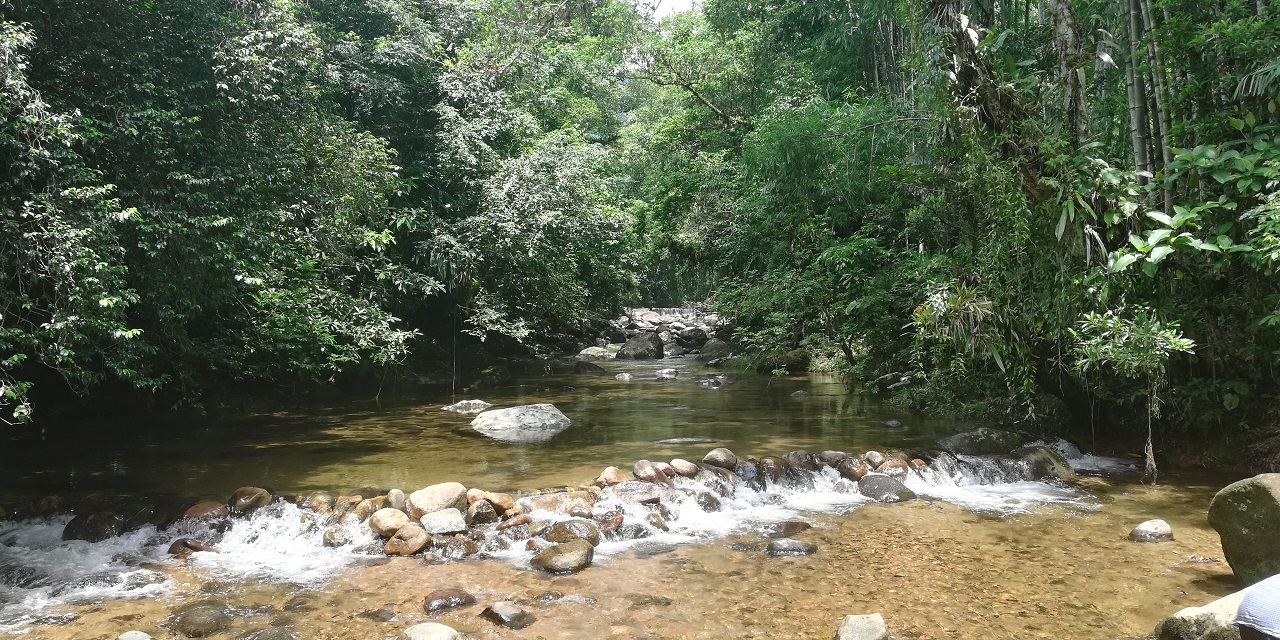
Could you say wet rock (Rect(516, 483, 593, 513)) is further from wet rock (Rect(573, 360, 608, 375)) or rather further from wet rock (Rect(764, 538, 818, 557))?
wet rock (Rect(573, 360, 608, 375))

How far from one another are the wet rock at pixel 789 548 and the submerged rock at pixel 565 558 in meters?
1.26

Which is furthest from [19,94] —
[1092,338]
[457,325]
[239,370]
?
[457,325]

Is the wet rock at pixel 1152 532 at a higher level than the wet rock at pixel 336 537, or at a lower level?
lower

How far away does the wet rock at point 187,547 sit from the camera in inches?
212

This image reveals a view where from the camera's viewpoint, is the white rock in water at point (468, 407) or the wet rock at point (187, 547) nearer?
the wet rock at point (187, 547)

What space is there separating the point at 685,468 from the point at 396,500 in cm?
252

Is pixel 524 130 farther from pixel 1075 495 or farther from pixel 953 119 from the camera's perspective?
pixel 1075 495

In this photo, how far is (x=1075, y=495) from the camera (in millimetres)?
6414

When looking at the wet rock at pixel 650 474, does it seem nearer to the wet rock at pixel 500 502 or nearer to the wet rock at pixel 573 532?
the wet rock at pixel 573 532

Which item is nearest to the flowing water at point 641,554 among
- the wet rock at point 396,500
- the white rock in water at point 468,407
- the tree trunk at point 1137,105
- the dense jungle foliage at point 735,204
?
the wet rock at point 396,500

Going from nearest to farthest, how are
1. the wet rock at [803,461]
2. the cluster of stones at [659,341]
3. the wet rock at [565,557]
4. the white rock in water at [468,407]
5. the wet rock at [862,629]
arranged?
the wet rock at [862,629] < the wet rock at [565,557] < the wet rock at [803,461] < the white rock in water at [468,407] < the cluster of stones at [659,341]

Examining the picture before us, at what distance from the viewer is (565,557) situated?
16.5 ft

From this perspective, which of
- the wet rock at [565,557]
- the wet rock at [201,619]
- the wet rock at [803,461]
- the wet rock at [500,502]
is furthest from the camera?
the wet rock at [803,461]

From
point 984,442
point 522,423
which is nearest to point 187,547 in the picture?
point 522,423
